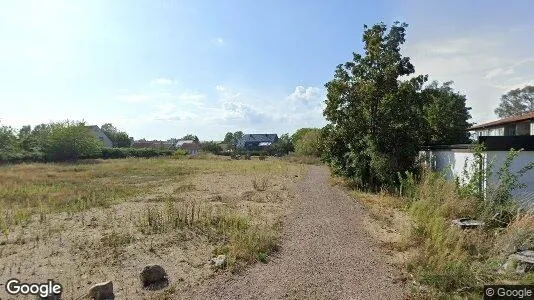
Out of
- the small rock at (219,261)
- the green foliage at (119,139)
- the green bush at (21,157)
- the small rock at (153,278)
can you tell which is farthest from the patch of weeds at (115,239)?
the green foliage at (119,139)

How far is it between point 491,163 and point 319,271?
23.0ft

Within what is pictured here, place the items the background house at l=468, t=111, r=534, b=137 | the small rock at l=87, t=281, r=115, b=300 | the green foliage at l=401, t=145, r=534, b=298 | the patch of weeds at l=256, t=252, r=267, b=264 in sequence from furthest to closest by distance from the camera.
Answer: the background house at l=468, t=111, r=534, b=137, the patch of weeds at l=256, t=252, r=267, b=264, the green foliage at l=401, t=145, r=534, b=298, the small rock at l=87, t=281, r=115, b=300

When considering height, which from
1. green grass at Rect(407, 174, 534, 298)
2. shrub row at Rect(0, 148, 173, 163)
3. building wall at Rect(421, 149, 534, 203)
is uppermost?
building wall at Rect(421, 149, 534, 203)

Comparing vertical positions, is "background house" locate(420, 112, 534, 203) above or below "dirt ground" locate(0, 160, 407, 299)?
above

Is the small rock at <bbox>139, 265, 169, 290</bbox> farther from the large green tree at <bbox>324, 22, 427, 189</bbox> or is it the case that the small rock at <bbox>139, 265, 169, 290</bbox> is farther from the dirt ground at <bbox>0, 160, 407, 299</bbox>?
the large green tree at <bbox>324, 22, 427, 189</bbox>

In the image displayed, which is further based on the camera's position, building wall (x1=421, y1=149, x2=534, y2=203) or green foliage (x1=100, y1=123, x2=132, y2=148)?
green foliage (x1=100, y1=123, x2=132, y2=148)

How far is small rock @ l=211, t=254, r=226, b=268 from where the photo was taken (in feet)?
25.4

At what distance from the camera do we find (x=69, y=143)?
52.8 metres

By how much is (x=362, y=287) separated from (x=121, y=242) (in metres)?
5.98

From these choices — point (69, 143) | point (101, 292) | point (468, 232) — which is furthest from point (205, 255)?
point (69, 143)

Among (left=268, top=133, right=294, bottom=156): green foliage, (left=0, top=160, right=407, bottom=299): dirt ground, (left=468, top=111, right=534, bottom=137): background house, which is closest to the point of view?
(left=0, top=160, right=407, bottom=299): dirt ground

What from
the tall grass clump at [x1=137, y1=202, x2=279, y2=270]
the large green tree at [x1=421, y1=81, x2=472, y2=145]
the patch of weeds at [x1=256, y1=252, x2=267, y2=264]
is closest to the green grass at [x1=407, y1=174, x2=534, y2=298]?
the patch of weeds at [x1=256, y1=252, x2=267, y2=264]

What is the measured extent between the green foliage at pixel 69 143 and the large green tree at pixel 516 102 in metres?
60.2

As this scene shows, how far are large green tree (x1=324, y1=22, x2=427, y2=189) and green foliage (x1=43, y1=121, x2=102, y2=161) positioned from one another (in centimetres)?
4355
